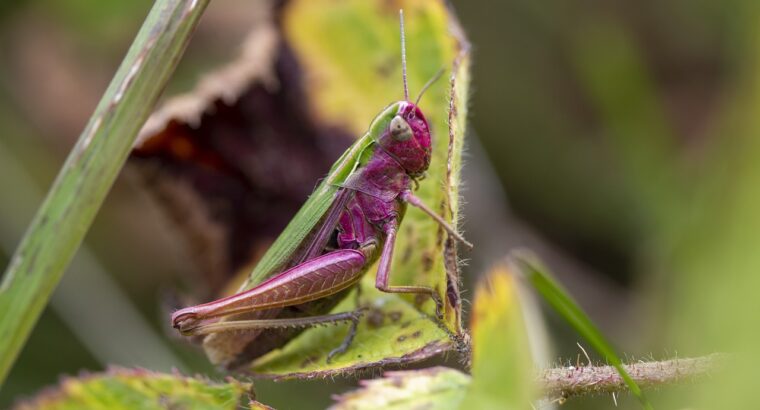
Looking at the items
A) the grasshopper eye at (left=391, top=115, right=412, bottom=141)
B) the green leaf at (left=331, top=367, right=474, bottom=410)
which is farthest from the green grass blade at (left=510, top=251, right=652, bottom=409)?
the grasshopper eye at (left=391, top=115, right=412, bottom=141)

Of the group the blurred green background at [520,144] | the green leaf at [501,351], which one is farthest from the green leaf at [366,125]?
the blurred green background at [520,144]

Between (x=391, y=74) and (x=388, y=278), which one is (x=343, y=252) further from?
(x=391, y=74)

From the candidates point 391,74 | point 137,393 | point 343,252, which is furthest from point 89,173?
point 391,74

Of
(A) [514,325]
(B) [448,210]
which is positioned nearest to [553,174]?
(B) [448,210]

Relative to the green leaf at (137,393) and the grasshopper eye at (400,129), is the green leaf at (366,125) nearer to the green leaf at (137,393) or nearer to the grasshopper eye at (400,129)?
the grasshopper eye at (400,129)

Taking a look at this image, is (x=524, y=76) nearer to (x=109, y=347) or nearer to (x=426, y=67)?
(x=426, y=67)

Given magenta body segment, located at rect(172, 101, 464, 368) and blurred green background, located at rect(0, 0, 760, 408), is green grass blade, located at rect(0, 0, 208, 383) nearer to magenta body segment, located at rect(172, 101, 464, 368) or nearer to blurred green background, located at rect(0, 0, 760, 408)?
magenta body segment, located at rect(172, 101, 464, 368)
